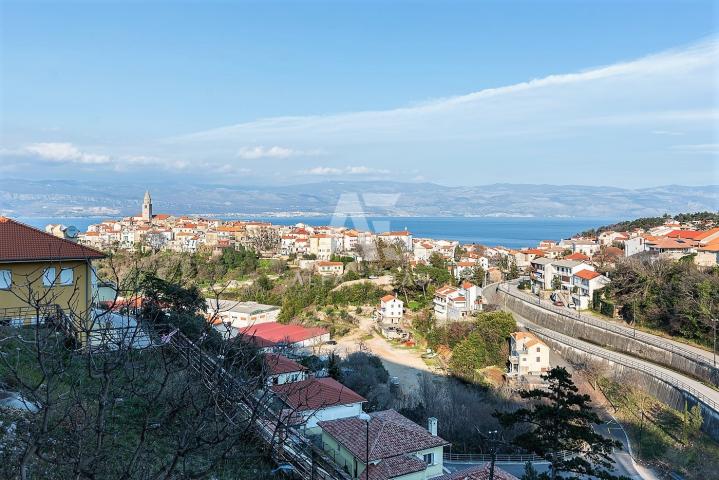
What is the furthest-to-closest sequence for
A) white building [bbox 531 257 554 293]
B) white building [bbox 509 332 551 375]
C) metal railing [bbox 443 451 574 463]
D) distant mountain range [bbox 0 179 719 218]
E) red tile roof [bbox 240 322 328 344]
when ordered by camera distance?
distant mountain range [bbox 0 179 719 218], white building [bbox 531 257 554 293], red tile roof [bbox 240 322 328 344], white building [bbox 509 332 551 375], metal railing [bbox 443 451 574 463]

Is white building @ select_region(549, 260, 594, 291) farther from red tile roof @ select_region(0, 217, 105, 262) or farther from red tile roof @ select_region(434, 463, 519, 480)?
red tile roof @ select_region(0, 217, 105, 262)

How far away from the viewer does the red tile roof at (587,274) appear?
2917 cm

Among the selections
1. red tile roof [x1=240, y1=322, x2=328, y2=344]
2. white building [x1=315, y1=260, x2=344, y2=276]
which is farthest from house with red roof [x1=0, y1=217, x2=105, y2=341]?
white building [x1=315, y1=260, x2=344, y2=276]

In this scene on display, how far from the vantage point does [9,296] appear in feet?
30.6

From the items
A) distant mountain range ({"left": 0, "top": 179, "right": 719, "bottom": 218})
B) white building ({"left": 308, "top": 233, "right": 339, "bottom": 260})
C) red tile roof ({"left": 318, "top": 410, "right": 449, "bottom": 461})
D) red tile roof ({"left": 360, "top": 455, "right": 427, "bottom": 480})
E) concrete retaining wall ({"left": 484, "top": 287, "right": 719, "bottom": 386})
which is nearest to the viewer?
red tile roof ({"left": 360, "top": 455, "right": 427, "bottom": 480})

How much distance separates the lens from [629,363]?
20.8 meters

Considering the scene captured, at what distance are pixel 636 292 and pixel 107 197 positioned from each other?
8091 cm

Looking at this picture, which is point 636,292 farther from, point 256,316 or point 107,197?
point 107,197

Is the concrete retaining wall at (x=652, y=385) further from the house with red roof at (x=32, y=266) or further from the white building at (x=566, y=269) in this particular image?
the house with red roof at (x=32, y=266)

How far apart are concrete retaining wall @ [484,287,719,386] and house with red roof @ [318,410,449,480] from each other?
13.2 meters

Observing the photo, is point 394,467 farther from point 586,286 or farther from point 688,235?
point 688,235

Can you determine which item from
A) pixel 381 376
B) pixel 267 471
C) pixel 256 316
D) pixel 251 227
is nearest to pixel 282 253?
pixel 251 227

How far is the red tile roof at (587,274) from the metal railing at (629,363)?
4.36 metres

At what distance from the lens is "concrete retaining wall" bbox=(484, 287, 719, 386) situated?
18.5m
